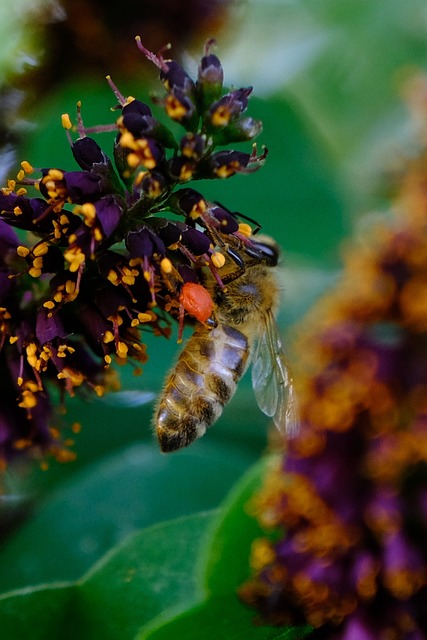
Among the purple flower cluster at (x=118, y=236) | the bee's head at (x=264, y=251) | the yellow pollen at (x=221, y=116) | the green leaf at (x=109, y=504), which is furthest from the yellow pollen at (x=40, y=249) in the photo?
the green leaf at (x=109, y=504)

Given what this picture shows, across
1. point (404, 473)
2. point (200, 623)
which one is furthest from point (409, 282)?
point (200, 623)

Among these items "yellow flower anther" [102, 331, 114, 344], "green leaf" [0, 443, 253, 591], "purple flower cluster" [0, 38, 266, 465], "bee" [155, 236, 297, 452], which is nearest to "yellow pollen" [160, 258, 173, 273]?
"purple flower cluster" [0, 38, 266, 465]

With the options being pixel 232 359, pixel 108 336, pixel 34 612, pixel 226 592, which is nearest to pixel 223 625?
pixel 226 592

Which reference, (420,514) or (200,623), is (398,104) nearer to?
(420,514)

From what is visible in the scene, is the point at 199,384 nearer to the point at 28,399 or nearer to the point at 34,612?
the point at 28,399

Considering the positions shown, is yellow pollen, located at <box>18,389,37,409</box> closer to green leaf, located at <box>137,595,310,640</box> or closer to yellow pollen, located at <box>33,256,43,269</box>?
yellow pollen, located at <box>33,256,43,269</box>
